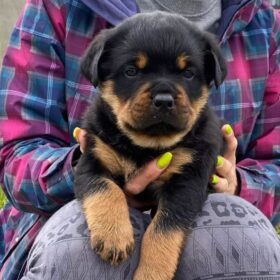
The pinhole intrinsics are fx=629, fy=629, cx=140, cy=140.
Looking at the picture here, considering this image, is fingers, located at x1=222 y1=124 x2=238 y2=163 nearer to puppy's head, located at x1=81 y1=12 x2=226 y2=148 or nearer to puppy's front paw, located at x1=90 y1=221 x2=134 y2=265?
puppy's head, located at x1=81 y1=12 x2=226 y2=148

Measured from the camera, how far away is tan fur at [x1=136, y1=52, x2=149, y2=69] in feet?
7.02

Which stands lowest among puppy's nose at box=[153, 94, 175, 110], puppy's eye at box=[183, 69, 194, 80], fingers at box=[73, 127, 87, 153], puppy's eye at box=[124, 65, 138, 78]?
fingers at box=[73, 127, 87, 153]

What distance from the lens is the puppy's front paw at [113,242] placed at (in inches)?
77.2

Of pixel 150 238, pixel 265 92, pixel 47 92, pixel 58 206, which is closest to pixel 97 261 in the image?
pixel 150 238

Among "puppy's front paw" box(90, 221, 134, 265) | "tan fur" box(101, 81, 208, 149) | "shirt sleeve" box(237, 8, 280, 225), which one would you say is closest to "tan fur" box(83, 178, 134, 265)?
"puppy's front paw" box(90, 221, 134, 265)

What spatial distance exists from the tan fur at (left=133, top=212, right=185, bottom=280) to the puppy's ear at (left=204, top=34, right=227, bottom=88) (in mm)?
567

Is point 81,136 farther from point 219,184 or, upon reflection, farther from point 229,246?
point 229,246

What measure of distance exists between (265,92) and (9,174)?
116 centimetres

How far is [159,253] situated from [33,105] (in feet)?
2.86

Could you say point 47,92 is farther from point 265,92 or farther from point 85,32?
point 265,92

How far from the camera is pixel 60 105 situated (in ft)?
8.54

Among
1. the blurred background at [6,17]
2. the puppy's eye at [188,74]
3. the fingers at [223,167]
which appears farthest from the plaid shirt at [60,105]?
the blurred background at [6,17]

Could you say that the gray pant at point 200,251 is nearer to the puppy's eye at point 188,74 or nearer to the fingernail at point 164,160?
the fingernail at point 164,160

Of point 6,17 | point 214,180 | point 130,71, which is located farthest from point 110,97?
point 6,17
